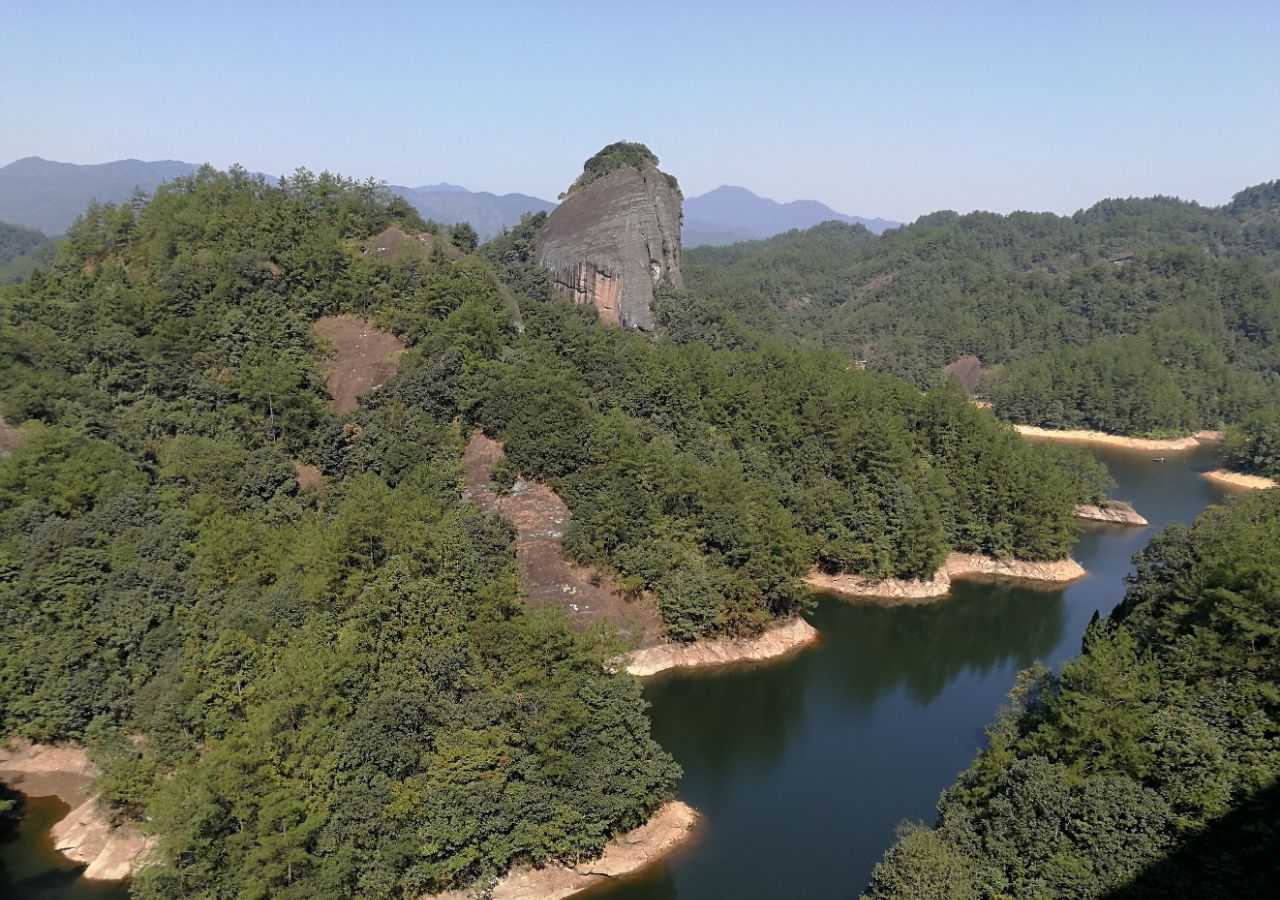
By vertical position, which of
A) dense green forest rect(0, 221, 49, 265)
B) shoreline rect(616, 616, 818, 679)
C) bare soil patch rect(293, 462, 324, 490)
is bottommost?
shoreline rect(616, 616, 818, 679)

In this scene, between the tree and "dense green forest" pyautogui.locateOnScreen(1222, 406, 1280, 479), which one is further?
"dense green forest" pyautogui.locateOnScreen(1222, 406, 1280, 479)

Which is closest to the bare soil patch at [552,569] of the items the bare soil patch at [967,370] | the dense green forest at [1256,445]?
the dense green forest at [1256,445]

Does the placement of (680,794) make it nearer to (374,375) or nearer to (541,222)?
(374,375)

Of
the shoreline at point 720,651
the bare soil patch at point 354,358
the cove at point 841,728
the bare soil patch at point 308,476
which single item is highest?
the bare soil patch at point 354,358

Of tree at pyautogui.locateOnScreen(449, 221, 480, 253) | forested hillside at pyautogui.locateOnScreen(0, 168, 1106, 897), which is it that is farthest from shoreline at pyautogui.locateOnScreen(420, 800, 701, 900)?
tree at pyautogui.locateOnScreen(449, 221, 480, 253)

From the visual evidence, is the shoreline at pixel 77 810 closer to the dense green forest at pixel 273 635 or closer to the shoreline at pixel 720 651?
the dense green forest at pixel 273 635

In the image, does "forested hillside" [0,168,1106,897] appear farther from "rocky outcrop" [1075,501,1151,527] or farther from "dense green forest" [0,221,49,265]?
"dense green forest" [0,221,49,265]
